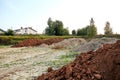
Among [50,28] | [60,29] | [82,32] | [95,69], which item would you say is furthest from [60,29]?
[95,69]

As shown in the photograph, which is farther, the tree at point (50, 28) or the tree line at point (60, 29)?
the tree at point (50, 28)

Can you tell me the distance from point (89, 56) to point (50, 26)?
68445 mm

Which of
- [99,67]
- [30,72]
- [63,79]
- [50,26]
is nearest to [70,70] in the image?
[63,79]

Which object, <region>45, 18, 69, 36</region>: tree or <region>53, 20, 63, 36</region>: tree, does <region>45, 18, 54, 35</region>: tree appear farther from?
<region>53, 20, 63, 36</region>: tree

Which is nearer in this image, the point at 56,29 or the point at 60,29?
the point at 60,29

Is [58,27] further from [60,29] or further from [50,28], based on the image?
[50,28]

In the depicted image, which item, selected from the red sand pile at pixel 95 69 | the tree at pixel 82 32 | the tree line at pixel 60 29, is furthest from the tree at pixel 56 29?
the red sand pile at pixel 95 69

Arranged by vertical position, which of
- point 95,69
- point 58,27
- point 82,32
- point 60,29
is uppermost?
point 58,27

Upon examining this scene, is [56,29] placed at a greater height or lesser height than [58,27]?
lesser

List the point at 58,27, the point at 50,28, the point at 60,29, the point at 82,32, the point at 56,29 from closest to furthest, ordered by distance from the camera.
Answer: the point at 60,29
the point at 82,32
the point at 58,27
the point at 56,29
the point at 50,28

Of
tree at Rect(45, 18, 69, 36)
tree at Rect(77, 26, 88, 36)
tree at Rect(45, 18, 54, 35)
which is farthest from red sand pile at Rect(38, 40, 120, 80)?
tree at Rect(45, 18, 54, 35)

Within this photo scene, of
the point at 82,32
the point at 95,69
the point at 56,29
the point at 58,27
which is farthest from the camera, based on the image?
the point at 56,29

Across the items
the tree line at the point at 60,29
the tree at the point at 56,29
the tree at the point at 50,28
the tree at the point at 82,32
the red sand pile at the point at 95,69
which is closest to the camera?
the red sand pile at the point at 95,69

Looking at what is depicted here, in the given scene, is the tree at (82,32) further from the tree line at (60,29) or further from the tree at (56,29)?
the tree at (56,29)
